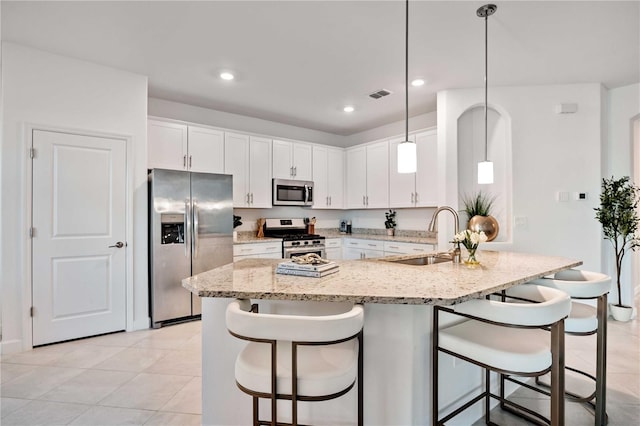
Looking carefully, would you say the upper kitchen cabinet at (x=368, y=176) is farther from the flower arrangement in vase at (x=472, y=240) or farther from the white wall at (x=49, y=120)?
the white wall at (x=49, y=120)

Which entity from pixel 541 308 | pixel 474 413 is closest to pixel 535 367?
pixel 541 308

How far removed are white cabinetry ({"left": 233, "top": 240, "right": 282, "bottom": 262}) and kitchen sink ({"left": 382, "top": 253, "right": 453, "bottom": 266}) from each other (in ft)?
7.79

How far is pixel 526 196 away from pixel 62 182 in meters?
4.80

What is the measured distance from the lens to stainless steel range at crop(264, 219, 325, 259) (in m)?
4.64

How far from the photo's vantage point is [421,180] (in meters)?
4.46

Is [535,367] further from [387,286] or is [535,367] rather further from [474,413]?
[474,413]

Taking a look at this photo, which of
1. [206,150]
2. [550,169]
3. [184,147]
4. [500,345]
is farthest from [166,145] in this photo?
[550,169]

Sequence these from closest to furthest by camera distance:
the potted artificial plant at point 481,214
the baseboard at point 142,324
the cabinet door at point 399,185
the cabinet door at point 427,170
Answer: the baseboard at point 142,324
the potted artificial plant at point 481,214
the cabinet door at point 427,170
the cabinet door at point 399,185

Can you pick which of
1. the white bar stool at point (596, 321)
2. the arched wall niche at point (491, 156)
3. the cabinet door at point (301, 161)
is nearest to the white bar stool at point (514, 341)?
the white bar stool at point (596, 321)

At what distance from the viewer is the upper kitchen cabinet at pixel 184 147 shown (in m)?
3.90

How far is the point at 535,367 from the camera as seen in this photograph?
134 cm

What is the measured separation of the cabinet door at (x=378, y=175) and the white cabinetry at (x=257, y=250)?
164 cm

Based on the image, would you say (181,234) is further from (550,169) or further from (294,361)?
(550,169)

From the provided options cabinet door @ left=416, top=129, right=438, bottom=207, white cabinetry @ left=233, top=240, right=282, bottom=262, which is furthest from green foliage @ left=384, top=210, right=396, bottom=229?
white cabinetry @ left=233, top=240, right=282, bottom=262
